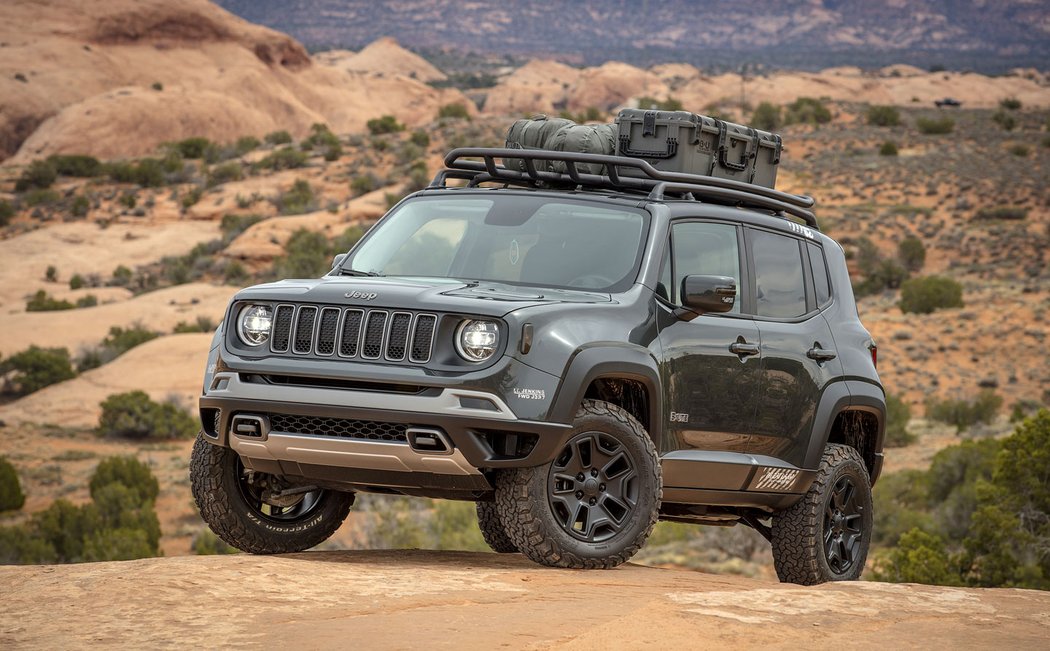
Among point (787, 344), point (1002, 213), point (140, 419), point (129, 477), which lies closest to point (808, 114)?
point (1002, 213)

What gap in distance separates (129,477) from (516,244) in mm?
17652

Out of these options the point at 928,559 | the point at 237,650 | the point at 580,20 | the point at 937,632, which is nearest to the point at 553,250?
the point at 937,632

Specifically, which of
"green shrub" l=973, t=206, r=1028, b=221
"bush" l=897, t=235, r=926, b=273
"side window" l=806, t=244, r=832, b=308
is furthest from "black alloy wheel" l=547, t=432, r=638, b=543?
"green shrub" l=973, t=206, r=1028, b=221

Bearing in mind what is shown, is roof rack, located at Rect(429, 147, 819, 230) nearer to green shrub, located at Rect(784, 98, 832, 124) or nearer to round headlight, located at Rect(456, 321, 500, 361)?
round headlight, located at Rect(456, 321, 500, 361)

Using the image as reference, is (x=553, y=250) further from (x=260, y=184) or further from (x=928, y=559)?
(x=260, y=184)

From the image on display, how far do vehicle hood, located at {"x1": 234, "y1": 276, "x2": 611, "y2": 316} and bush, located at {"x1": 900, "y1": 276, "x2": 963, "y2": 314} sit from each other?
3129 cm

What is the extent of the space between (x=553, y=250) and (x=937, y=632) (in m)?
2.74

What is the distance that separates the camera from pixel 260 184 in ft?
176

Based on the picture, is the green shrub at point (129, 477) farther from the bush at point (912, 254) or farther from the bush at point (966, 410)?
the bush at point (912, 254)

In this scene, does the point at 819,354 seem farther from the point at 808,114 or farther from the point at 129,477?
the point at 808,114

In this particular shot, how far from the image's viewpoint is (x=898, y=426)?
27.4m

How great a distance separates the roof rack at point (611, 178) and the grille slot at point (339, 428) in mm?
1743

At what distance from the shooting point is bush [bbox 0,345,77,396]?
31.5 m

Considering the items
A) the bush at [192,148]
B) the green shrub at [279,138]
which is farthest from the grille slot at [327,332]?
the green shrub at [279,138]
